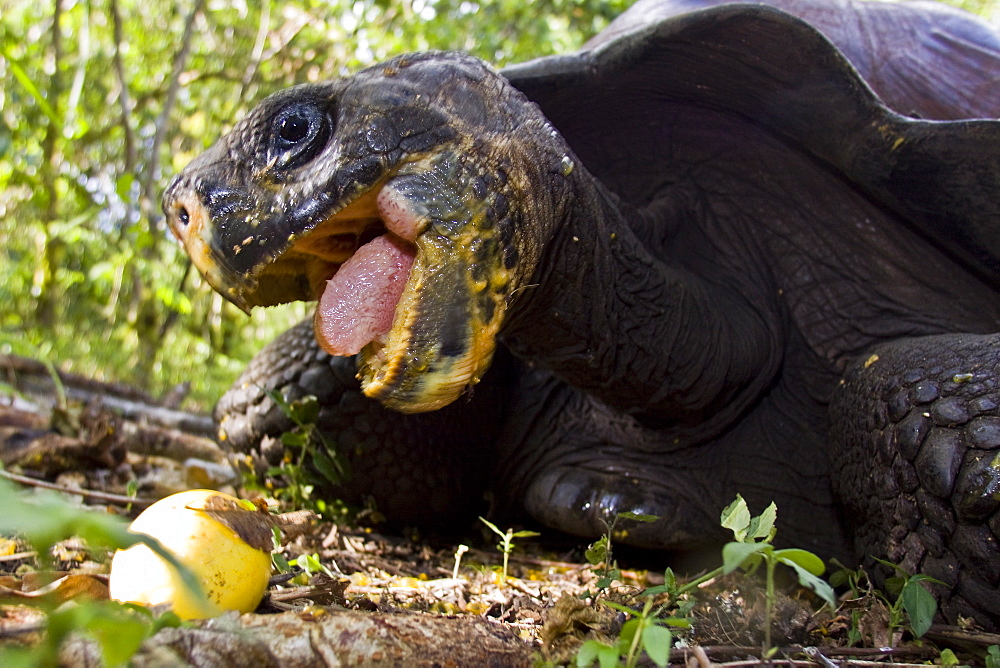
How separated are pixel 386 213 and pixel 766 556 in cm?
74

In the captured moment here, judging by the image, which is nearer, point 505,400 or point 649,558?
point 649,558

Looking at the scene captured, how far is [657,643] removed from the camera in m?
0.76

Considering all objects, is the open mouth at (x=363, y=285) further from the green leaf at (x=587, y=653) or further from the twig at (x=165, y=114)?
the twig at (x=165, y=114)

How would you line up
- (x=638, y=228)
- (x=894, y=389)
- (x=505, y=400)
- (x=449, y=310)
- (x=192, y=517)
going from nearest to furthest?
(x=192, y=517)
(x=449, y=310)
(x=894, y=389)
(x=638, y=228)
(x=505, y=400)

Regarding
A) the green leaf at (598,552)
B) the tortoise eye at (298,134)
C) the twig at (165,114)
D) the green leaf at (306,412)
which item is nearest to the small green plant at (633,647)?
the green leaf at (598,552)

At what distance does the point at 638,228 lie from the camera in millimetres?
1934

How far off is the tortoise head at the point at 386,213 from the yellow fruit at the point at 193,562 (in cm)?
30

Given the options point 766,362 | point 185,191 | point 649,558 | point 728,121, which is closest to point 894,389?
point 766,362

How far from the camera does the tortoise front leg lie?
4.18ft

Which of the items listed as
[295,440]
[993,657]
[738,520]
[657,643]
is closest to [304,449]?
[295,440]

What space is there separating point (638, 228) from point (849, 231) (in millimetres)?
612

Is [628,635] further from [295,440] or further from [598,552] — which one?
[295,440]

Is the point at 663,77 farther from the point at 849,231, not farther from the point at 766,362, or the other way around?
the point at 766,362

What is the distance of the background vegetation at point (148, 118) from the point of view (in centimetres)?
416
